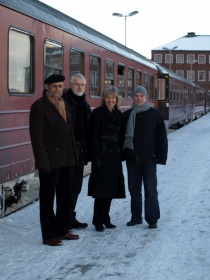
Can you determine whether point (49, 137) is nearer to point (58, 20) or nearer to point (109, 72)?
point (58, 20)

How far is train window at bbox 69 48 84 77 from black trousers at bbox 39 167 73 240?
368 centimetres

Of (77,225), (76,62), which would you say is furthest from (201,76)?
(77,225)

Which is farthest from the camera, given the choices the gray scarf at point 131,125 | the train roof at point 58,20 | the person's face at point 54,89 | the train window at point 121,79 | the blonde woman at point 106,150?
the train window at point 121,79

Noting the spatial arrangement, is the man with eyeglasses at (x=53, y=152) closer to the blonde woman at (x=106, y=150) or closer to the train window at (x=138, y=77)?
the blonde woman at (x=106, y=150)

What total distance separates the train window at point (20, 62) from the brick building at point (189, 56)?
83.5 m

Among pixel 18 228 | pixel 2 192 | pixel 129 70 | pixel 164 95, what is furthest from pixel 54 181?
pixel 164 95

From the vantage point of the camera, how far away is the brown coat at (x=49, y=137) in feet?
17.4

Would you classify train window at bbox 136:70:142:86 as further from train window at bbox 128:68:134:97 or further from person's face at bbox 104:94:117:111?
person's face at bbox 104:94:117:111

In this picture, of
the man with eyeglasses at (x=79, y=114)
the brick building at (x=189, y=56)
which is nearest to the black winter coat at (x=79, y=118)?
the man with eyeglasses at (x=79, y=114)

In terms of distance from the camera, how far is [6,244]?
5652 mm

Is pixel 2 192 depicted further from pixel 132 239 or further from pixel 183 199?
pixel 183 199

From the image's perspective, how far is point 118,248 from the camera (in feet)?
18.2

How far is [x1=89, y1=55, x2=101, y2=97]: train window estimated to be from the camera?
34.0 ft

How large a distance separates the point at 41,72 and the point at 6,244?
295 centimetres
